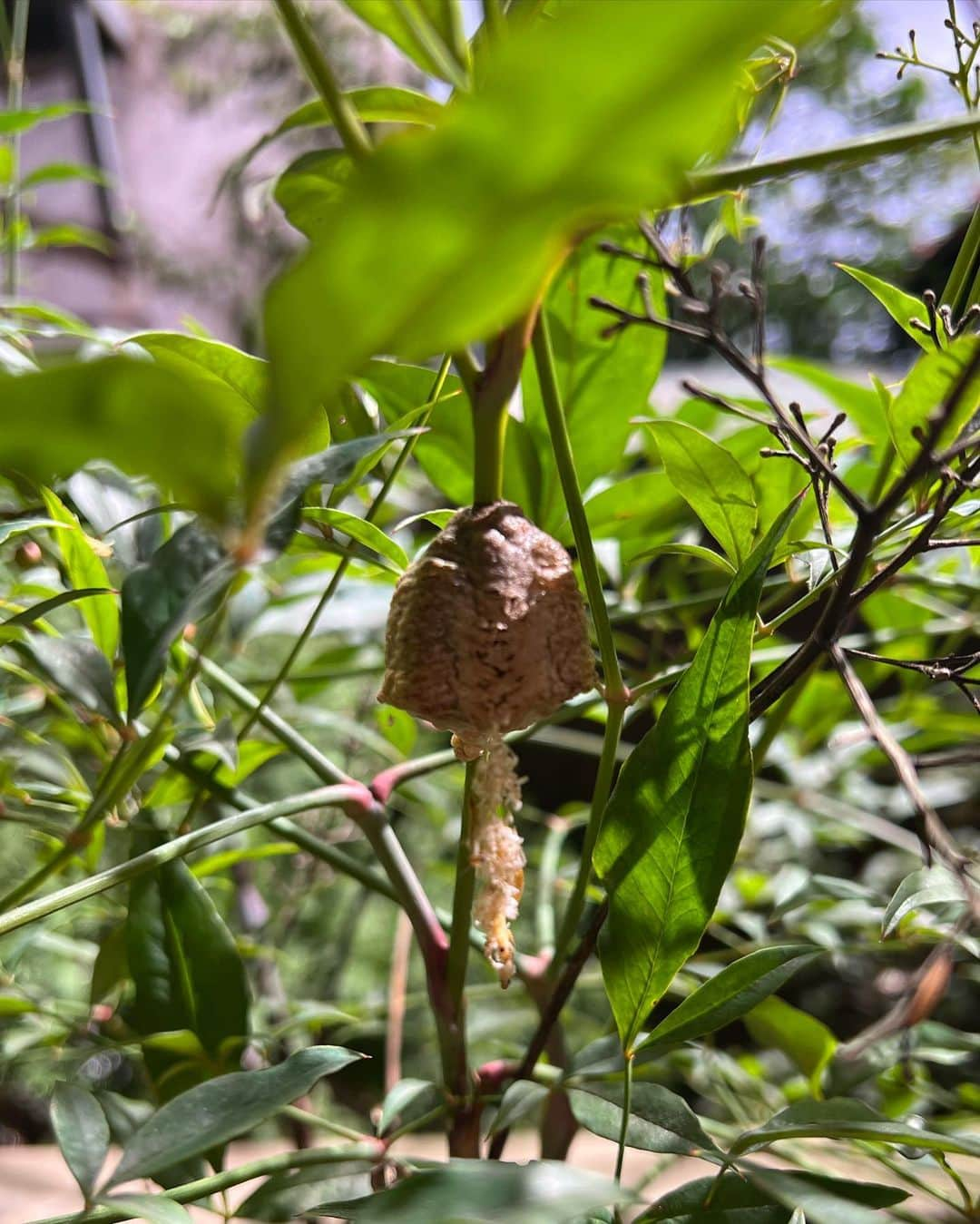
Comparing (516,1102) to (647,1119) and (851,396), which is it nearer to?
(647,1119)

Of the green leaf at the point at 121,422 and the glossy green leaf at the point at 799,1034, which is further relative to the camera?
the glossy green leaf at the point at 799,1034

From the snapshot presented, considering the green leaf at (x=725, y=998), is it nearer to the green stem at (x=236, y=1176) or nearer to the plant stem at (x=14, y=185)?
the green stem at (x=236, y=1176)

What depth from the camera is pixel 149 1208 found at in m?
0.14

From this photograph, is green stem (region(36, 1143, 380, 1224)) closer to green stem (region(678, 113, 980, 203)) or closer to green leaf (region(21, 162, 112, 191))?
green stem (region(678, 113, 980, 203))

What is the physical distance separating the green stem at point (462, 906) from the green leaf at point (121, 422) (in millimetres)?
108

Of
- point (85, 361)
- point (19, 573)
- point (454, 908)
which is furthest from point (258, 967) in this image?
point (85, 361)

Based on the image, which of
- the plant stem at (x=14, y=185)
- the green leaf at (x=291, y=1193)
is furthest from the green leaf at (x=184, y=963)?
the plant stem at (x=14, y=185)

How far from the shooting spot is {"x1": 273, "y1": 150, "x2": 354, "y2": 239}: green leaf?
193mm

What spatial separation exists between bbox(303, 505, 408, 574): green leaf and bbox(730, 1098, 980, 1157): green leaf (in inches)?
4.5

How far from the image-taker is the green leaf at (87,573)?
0.21 meters

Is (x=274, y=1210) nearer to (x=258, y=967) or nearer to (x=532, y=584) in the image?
(x=532, y=584)

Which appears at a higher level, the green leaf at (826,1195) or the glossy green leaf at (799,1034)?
the green leaf at (826,1195)

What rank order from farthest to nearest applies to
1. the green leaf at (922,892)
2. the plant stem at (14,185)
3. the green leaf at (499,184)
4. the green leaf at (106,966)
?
the plant stem at (14,185) < the green leaf at (106,966) < the green leaf at (922,892) < the green leaf at (499,184)

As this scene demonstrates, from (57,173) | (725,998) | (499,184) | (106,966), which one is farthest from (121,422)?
(57,173)
